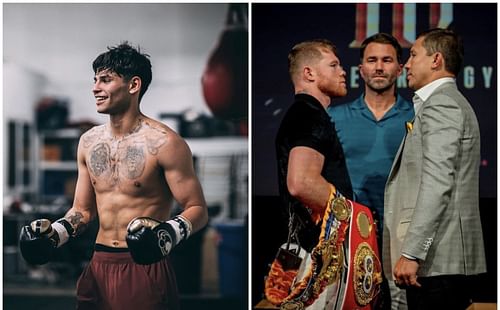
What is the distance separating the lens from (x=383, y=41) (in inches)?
175

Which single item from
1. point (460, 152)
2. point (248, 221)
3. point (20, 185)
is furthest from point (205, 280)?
point (460, 152)

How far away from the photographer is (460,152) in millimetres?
4191

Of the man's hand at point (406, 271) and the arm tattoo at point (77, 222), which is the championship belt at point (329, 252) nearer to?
the man's hand at point (406, 271)

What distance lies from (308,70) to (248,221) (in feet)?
3.13

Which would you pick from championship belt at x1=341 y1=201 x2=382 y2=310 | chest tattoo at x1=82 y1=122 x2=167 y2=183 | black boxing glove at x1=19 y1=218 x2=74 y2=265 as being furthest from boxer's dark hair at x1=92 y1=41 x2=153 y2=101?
championship belt at x1=341 y1=201 x2=382 y2=310

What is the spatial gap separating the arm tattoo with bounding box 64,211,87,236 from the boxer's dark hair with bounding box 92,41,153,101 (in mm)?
799

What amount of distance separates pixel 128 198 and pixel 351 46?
158 centimetres

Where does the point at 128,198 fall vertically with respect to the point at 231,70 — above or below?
below

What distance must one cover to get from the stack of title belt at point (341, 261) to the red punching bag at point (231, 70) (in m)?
0.78

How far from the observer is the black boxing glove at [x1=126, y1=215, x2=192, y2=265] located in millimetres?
4434

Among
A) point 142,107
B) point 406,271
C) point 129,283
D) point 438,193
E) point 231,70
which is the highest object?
point 231,70

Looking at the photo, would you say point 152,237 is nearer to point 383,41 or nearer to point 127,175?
point 127,175

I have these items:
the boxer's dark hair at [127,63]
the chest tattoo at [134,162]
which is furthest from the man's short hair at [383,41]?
the chest tattoo at [134,162]

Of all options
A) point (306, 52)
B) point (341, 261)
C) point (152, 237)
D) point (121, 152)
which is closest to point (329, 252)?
point (341, 261)
